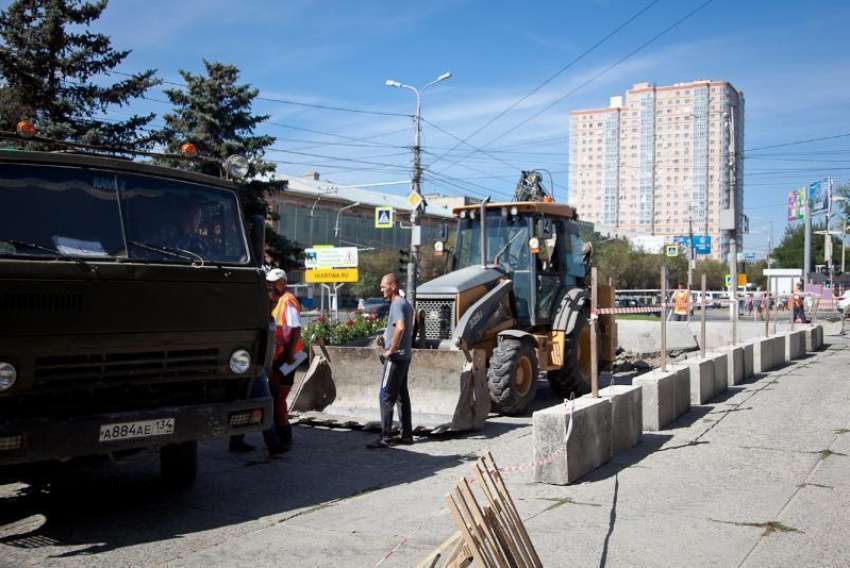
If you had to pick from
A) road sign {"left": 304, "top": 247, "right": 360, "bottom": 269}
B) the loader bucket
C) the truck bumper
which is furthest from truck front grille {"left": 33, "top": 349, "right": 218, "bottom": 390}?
road sign {"left": 304, "top": 247, "right": 360, "bottom": 269}

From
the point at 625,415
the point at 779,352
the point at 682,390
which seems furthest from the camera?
the point at 779,352

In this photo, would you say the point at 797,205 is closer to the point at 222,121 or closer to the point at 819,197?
the point at 819,197

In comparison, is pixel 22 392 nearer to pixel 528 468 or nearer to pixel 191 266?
pixel 191 266

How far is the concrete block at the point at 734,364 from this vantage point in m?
12.8

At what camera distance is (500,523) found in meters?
3.64

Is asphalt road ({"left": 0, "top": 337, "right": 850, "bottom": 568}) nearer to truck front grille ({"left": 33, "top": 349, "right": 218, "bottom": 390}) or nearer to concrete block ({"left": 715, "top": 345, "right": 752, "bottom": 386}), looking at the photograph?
truck front grille ({"left": 33, "top": 349, "right": 218, "bottom": 390})

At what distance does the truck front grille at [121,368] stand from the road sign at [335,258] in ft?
42.6

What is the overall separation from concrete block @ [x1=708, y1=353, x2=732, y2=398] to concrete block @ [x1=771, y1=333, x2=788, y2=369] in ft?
13.9

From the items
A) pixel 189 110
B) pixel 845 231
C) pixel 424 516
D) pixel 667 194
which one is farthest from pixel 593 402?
pixel 667 194

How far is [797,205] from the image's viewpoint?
149ft

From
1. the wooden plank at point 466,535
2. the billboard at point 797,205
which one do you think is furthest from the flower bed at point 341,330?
the billboard at point 797,205

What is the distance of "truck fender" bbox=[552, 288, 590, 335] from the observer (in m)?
11.5

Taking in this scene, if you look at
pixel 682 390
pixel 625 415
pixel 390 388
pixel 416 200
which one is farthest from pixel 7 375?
pixel 416 200

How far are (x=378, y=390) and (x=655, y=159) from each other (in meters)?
73.7
